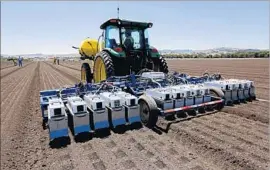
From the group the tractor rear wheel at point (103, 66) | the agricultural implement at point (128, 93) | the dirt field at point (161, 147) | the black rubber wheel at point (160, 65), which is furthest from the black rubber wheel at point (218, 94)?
the tractor rear wheel at point (103, 66)

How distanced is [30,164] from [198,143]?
3.05m

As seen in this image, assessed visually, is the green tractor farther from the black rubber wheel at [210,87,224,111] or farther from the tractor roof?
the black rubber wheel at [210,87,224,111]

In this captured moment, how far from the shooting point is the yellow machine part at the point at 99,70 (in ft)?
26.0

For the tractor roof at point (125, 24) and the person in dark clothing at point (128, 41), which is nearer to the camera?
the tractor roof at point (125, 24)

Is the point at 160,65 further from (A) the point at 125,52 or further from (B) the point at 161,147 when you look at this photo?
(B) the point at 161,147

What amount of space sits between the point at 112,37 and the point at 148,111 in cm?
398

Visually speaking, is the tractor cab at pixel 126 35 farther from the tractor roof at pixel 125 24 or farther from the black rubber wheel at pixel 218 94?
the black rubber wheel at pixel 218 94

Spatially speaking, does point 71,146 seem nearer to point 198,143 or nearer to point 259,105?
point 198,143

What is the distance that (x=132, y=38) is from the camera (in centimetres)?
842

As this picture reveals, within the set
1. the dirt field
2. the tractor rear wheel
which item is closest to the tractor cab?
the tractor rear wheel

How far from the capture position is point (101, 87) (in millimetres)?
6168

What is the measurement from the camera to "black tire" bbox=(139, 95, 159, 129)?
521cm

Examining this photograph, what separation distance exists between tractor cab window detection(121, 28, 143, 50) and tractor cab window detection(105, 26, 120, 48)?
0.21m

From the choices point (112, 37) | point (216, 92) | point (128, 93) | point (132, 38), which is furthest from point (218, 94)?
point (112, 37)
